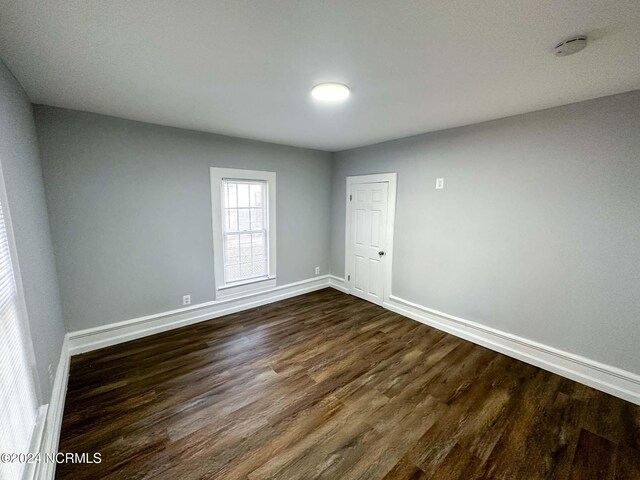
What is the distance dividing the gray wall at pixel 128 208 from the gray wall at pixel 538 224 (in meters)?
2.43

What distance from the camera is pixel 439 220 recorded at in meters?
3.14

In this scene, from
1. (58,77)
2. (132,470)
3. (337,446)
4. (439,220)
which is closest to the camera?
(132,470)

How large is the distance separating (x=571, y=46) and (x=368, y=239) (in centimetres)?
292

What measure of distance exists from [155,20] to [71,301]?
2710 mm

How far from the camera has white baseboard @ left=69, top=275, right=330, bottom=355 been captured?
2.61m

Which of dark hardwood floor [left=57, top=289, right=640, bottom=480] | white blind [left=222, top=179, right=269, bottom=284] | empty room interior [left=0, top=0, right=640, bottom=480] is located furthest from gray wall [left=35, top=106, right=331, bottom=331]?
dark hardwood floor [left=57, top=289, right=640, bottom=480]

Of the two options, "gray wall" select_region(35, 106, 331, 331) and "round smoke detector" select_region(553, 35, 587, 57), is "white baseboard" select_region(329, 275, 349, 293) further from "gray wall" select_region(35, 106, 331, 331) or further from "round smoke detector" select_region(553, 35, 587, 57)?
"round smoke detector" select_region(553, 35, 587, 57)

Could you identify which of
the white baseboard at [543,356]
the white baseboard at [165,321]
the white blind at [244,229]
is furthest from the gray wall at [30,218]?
the white baseboard at [543,356]

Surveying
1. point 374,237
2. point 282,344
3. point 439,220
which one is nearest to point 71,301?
point 282,344

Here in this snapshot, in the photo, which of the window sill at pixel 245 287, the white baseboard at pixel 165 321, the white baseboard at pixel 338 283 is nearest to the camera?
the white baseboard at pixel 165 321

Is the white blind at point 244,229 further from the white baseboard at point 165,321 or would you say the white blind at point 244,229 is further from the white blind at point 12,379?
the white blind at point 12,379

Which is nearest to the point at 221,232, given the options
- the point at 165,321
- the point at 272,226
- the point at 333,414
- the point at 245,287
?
the point at 272,226

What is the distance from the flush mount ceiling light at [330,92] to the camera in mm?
1839

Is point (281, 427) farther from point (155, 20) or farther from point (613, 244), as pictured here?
point (613, 244)
